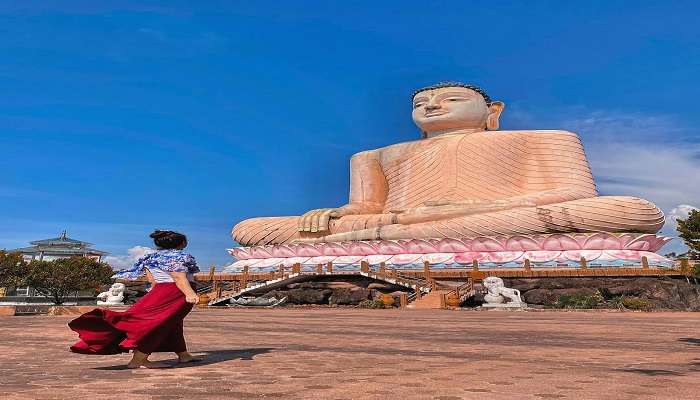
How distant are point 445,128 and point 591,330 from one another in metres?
17.4

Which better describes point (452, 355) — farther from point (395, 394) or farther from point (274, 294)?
point (274, 294)

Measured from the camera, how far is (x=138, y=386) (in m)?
2.94

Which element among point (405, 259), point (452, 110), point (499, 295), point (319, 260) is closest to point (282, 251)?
point (319, 260)

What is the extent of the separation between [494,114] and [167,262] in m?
23.1

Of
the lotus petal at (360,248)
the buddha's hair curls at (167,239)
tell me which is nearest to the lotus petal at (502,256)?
the lotus petal at (360,248)

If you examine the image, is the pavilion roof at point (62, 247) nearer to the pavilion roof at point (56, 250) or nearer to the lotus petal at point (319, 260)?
the pavilion roof at point (56, 250)

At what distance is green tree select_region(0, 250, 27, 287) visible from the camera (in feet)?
94.6

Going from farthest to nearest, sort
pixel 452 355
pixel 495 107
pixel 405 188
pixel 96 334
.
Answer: pixel 495 107
pixel 405 188
pixel 452 355
pixel 96 334

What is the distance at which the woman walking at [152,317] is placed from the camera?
3703mm

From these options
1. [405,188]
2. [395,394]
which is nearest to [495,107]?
[405,188]

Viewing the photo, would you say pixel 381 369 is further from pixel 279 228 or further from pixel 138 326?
pixel 279 228

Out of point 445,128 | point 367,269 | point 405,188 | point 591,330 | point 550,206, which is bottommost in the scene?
point 591,330

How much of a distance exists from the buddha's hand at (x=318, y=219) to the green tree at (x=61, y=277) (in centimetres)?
1661

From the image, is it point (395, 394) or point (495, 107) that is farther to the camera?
point (495, 107)
